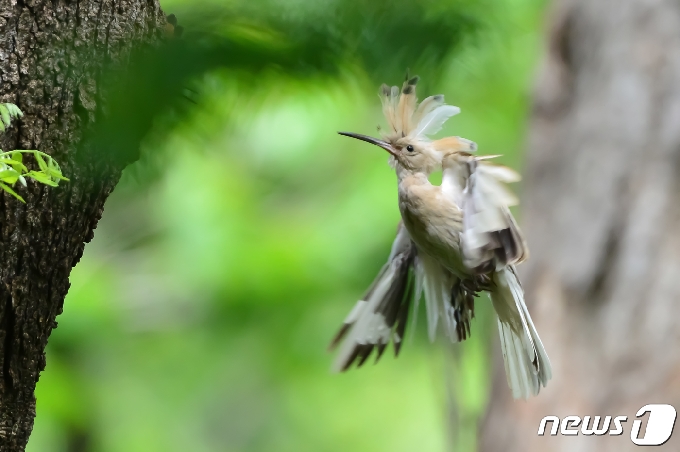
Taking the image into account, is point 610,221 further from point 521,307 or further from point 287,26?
point 287,26

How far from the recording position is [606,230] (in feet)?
9.46

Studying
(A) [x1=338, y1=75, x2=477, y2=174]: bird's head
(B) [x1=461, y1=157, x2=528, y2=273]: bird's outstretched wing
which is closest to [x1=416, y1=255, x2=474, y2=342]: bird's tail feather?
(A) [x1=338, y1=75, x2=477, y2=174]: bird's head

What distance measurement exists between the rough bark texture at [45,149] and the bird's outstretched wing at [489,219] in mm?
627

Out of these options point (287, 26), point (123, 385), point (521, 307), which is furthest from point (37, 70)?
point (123, 385)

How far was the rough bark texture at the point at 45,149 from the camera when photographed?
3.89 ft

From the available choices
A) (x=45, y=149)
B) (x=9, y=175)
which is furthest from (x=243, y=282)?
(x=9, y=175)

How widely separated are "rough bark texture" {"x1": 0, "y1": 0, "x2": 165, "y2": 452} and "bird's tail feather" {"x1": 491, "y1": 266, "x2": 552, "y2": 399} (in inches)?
37.8

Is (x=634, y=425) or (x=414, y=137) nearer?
(x=414, y=137)

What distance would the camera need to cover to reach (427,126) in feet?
5.05

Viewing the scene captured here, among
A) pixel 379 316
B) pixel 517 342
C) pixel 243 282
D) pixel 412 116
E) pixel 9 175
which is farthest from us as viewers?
pixel 243 282

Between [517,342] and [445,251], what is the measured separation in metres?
0.36

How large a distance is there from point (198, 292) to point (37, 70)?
9.14 ft

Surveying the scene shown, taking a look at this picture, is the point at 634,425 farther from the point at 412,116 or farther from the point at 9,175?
the point at 9,175

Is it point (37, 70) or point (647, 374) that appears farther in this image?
point (647, 374)
